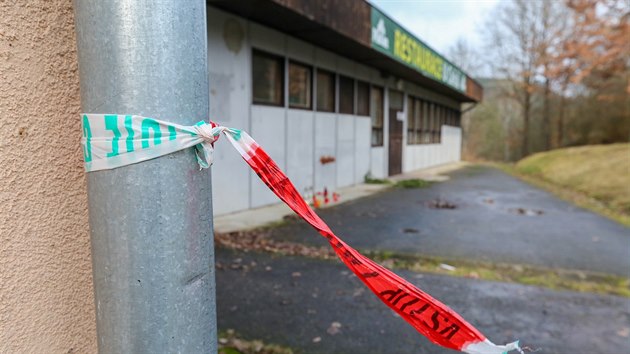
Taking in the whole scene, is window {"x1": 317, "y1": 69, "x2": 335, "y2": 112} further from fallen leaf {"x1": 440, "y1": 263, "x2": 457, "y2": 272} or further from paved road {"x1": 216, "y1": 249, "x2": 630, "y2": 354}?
paved road {"x1": 216, "y1": 249, "x2": 630, "y2": 354}

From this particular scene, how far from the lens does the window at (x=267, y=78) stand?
8.39 m

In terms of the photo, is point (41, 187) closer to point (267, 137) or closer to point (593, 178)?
point (267, 137)

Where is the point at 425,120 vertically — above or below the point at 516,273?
above

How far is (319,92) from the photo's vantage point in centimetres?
1089

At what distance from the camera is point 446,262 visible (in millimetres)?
4941

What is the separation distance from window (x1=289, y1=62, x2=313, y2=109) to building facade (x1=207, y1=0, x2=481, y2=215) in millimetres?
26

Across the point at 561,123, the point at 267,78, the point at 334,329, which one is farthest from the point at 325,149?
the point at 561,123

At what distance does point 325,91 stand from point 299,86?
142 centimetres

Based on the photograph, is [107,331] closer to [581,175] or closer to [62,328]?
[62,328]

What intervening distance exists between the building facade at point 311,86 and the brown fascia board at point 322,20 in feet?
0.07

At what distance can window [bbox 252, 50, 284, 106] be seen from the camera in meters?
8.39

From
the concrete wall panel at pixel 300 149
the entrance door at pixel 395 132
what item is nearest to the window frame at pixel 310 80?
the concrete wall panel at pixel 300 149

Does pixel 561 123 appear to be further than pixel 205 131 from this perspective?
Yes

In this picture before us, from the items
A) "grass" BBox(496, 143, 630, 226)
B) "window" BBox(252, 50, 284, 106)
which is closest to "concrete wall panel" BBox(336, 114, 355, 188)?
"window" BBox(252, 50, 284, 106)
